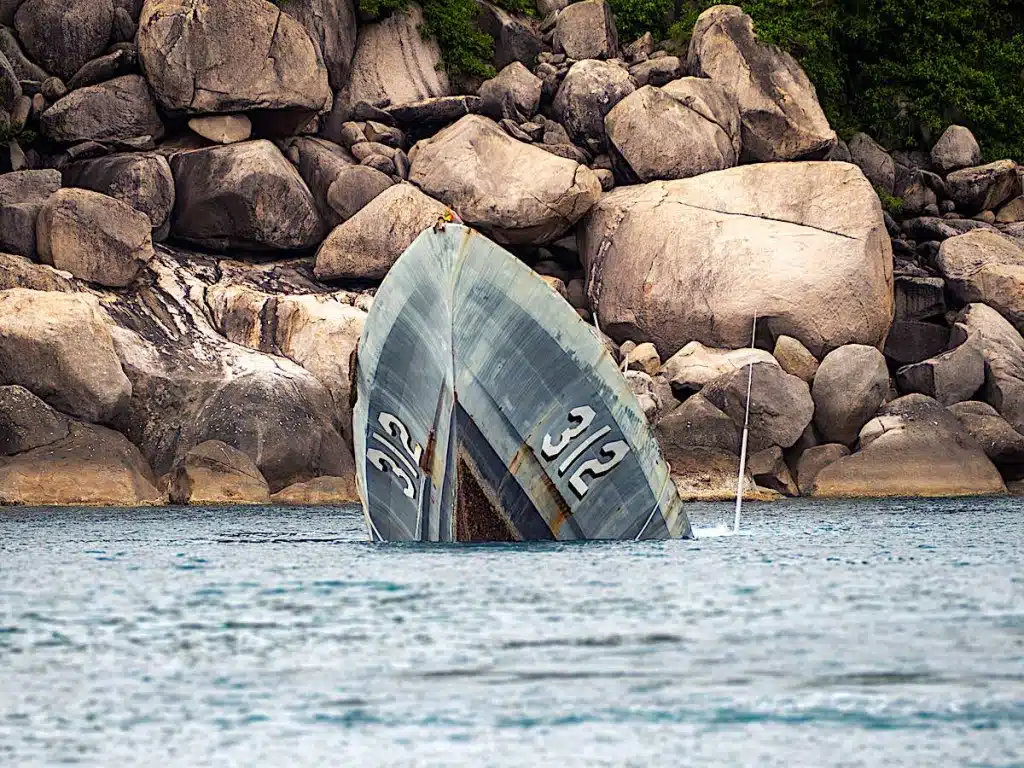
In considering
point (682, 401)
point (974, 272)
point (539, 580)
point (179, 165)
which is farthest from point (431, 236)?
point (974, 272)

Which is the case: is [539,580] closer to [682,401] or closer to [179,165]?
[682,401]

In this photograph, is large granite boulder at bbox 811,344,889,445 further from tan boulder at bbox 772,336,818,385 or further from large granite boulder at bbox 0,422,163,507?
large granite boulder at bbox 0,422,163,507

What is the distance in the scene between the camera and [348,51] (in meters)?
39.8

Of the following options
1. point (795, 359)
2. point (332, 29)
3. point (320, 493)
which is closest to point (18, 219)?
point (320, 493)

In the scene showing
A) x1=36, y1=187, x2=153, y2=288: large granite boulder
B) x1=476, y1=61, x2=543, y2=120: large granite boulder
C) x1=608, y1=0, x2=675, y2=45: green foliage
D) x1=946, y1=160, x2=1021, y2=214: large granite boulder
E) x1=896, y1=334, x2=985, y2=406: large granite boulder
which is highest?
x1=608, y1=0, x2=675, y2=45: green foliage

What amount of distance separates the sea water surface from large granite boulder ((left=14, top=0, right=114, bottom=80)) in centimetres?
2394

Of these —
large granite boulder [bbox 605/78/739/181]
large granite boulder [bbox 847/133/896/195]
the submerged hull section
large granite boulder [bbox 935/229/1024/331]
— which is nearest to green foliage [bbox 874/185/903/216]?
large granite boulder [bbox 847/133/896/195]

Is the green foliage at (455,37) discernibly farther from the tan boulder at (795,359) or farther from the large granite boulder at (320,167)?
the tan boulder at (795,359)

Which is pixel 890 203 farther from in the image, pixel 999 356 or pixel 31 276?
pixel 31 276

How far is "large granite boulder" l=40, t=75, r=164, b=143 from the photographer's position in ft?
117

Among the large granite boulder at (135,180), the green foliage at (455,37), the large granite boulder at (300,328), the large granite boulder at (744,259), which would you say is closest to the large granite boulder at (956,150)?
the large granite boulder at (744,259)

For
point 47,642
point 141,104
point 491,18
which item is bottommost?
point 47,642

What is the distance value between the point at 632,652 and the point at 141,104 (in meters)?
29.4

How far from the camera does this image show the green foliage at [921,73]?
142 ft
